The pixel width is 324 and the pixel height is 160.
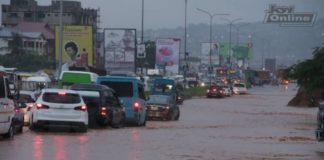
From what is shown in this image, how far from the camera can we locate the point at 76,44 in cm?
6366

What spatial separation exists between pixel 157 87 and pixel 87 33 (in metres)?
7.13

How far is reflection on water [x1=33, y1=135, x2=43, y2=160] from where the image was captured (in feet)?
66.2

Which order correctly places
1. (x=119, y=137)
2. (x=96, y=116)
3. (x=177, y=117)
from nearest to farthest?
(x=119, y=137) < (x=96, y=116) < (x=177, y=117)

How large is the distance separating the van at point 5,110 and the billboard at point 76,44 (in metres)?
37.5

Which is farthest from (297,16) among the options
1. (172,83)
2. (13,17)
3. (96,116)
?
(13,17)

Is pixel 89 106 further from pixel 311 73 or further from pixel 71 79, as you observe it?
pixel 311 73

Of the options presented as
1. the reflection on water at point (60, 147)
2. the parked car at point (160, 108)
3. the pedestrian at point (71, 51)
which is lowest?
the parked car at point (160, 108)

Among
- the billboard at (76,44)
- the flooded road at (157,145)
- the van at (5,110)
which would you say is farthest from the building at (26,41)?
the van at (5,110)

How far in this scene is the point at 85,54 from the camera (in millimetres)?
64562

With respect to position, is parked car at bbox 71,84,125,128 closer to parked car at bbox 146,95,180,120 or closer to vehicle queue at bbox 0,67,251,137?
vehicle queue at bbox 0,67,251,137

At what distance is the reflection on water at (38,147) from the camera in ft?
66.2

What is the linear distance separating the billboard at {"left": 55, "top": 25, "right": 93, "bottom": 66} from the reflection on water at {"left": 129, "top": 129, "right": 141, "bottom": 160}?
1170 inches

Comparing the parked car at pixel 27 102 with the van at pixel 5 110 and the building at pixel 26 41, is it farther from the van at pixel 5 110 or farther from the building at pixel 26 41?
the building at pixel 26 41

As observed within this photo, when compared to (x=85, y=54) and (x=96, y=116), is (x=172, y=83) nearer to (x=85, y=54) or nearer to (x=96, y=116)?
(x=85, y=54)
